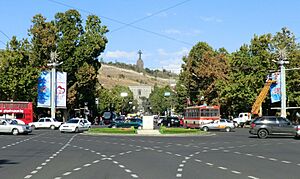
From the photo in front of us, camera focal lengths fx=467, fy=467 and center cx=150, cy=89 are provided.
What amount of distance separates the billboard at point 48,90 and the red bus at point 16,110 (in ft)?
14.5

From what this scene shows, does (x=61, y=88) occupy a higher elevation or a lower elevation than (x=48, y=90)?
higher

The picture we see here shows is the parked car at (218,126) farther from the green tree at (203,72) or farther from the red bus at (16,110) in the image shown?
the green tree at (203,72)

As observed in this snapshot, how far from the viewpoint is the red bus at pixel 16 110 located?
62.8 metres

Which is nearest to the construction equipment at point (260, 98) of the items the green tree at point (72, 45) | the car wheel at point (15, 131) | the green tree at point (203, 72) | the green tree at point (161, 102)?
the green tree at point (203, 72)

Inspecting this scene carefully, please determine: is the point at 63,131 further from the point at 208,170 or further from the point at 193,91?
the point at 193,91

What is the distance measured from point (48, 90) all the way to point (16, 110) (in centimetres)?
702

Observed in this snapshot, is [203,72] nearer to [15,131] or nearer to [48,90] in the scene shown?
[48,90]

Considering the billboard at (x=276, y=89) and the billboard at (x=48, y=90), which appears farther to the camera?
the billboard at (x=48, y=90)

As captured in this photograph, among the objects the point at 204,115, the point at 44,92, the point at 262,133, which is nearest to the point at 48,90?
the point at 44,92

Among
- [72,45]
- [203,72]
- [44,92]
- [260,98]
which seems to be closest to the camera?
[44,92]

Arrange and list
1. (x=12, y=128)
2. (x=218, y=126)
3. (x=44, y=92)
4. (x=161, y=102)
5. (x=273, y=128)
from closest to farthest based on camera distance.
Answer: (x=273, y=128) → (x=12, y=128) → (x=218, y=126) → (x=44, y=92) → (x=161, y=102)

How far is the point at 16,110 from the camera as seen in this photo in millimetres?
63250

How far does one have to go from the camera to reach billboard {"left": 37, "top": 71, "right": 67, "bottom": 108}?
68.6 m

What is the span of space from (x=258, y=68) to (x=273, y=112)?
10.7 meters
